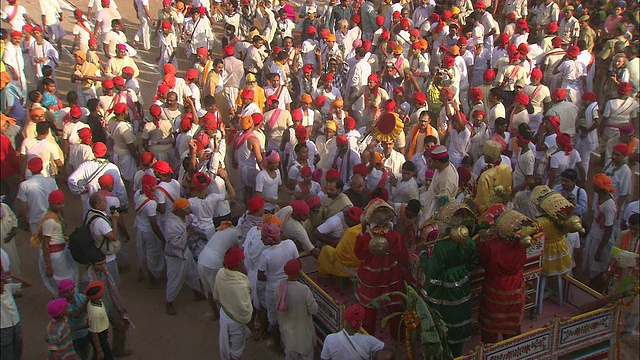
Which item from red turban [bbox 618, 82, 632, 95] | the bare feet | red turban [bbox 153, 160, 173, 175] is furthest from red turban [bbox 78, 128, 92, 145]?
red turban [bbox 618, 82, 632, 95]

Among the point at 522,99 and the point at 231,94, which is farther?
the point at 231,94

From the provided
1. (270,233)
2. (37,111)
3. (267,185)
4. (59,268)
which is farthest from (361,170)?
(37,111)

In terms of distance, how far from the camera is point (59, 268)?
7773 mm

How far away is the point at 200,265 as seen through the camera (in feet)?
25.3

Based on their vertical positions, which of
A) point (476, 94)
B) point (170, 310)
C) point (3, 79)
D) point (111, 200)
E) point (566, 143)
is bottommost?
point (170, 310)

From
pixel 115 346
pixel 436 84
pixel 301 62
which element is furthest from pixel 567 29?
pixel 115 346

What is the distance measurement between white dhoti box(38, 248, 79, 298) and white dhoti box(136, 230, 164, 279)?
0.98 metres

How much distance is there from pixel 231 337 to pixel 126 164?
4311 mm

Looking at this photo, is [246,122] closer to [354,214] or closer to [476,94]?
[354,214]

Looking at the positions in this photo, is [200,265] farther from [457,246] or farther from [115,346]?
[457,246]

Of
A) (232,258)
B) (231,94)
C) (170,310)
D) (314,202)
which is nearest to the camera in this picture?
(232,258)

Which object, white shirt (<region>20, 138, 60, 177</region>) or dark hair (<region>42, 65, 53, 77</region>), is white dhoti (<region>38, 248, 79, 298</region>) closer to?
white shirt (<region>20, 138, 60, 177</region>)

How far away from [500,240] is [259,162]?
4.49 meters

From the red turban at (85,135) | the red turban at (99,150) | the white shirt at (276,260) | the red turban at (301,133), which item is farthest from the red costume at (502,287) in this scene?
the red turban at (85,135)
